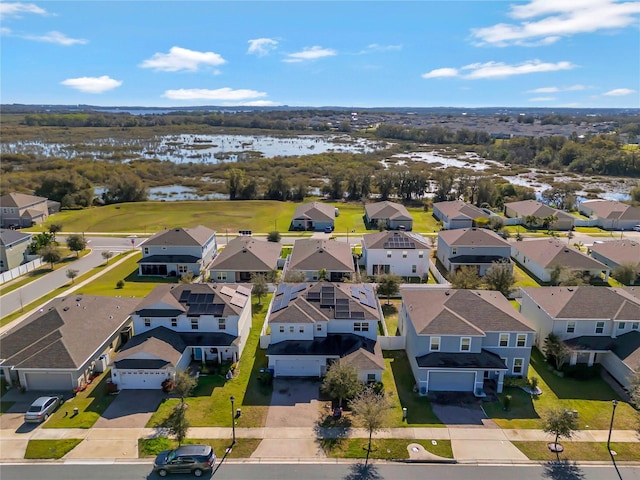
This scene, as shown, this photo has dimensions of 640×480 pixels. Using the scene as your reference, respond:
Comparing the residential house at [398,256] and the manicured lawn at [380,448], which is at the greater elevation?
the residential house at [398,256]

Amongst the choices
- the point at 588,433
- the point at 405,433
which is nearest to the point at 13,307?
the point at 405,433

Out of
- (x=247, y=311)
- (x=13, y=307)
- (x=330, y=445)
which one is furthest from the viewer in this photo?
(x=13, y=307)

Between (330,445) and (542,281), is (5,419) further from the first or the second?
(542,281)

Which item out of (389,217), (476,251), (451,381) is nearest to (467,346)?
(451,381)

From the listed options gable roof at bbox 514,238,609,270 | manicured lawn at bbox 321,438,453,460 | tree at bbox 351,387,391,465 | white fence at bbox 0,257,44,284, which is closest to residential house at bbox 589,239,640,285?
gable roof at bbox 514,238,609,270

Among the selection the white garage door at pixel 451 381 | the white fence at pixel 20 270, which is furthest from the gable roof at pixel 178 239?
the white garage door at pixel 451 381

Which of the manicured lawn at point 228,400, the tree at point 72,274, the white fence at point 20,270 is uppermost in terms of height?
the tree at point 72,274

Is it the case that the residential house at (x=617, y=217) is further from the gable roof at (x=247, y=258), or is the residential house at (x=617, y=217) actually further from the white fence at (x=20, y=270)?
the white fence at (x=20, y=270)
